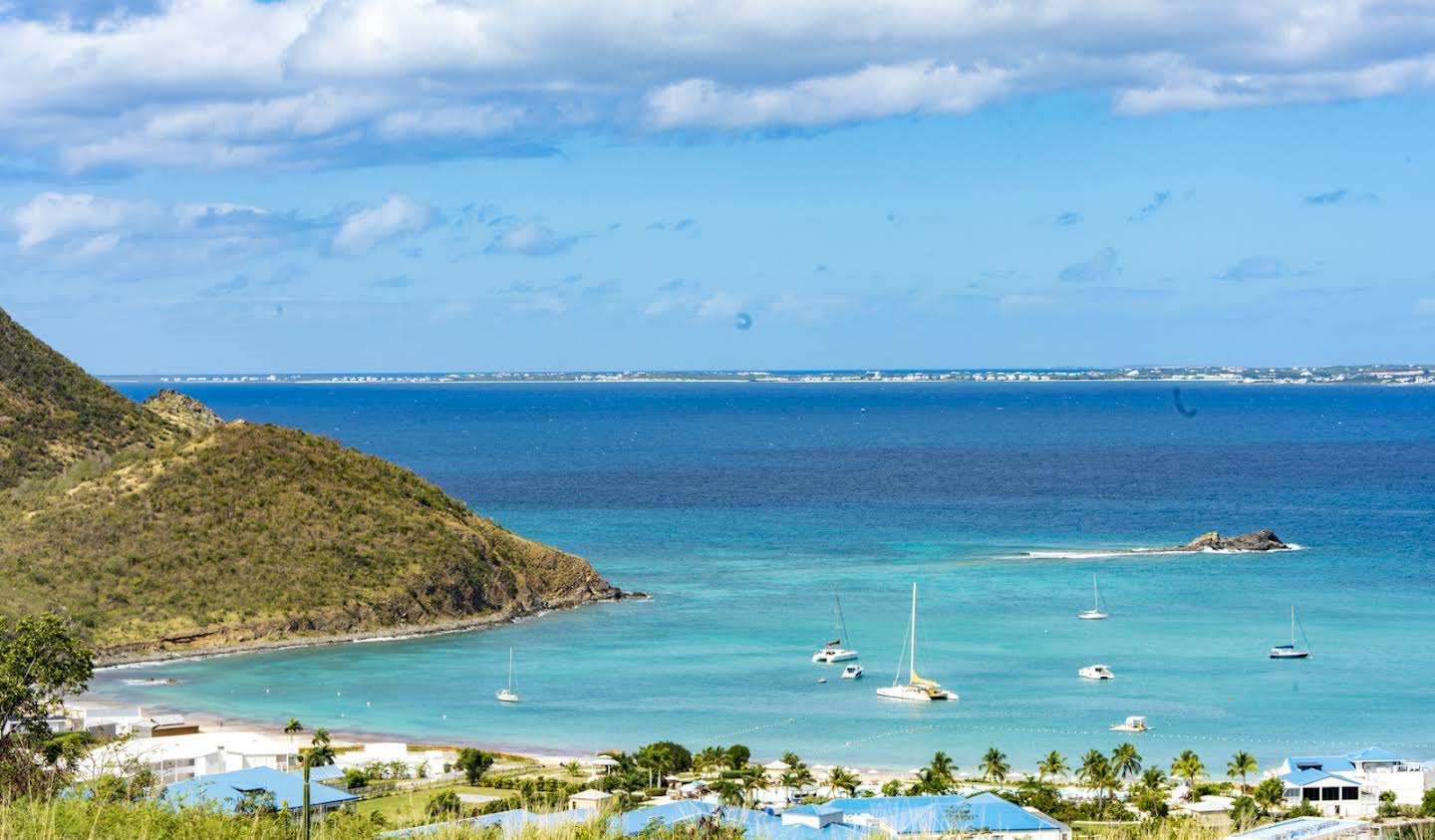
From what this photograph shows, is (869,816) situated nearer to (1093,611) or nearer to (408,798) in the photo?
(408,798)

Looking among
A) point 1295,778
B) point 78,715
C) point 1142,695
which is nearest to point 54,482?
point 78,715

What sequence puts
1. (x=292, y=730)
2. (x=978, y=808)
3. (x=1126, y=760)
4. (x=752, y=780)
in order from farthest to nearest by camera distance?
(x=292, y=730)
(x=1126, y=760)
(x=752, y=780)
(x=978, y=808)

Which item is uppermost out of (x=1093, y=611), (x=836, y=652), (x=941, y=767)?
(x=1093, y=611)

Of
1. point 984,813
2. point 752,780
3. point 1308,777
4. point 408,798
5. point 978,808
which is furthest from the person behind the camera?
point 752,780

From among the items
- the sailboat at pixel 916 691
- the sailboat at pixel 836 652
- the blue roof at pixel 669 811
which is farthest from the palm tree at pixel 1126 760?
the sailboat at pixel 836 652

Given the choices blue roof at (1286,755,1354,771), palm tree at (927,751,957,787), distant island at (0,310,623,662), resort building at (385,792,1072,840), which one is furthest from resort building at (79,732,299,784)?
blue roof at (1286,755,1354,771)

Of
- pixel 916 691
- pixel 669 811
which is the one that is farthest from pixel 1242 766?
pixel 669 811

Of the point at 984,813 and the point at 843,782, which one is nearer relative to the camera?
the point at 984,813
